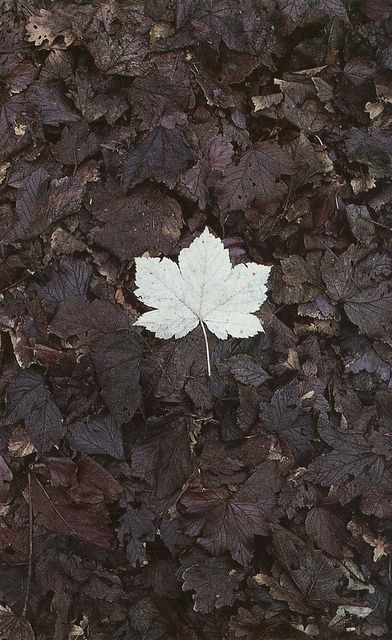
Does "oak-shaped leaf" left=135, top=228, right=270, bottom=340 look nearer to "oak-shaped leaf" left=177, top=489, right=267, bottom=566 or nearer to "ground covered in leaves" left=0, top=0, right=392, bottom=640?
"ground covered in leaves" left=0, top=0, right=392, bottom=640

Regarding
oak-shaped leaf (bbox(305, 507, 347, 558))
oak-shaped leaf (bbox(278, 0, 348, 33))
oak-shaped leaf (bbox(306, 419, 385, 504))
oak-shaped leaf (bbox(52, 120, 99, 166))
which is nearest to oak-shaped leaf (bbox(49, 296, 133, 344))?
oak-shaped leaf (bbox(52, 120, 99, 166))

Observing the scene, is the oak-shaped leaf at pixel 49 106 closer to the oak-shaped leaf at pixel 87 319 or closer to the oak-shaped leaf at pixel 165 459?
the oak-shaped leaf at pixel 87 319

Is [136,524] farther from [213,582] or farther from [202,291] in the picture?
[202,291]

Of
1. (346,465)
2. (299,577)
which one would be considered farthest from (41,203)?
(299,577)

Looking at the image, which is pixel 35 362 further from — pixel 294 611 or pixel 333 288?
pixel 294 611

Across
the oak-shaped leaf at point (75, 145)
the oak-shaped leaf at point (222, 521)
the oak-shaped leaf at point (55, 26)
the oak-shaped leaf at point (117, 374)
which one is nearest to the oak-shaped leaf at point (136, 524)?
the oak-shaped leaf at point (222, 521)

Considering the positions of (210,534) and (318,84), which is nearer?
(210,534)

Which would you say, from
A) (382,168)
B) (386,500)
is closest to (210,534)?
(386,500)
